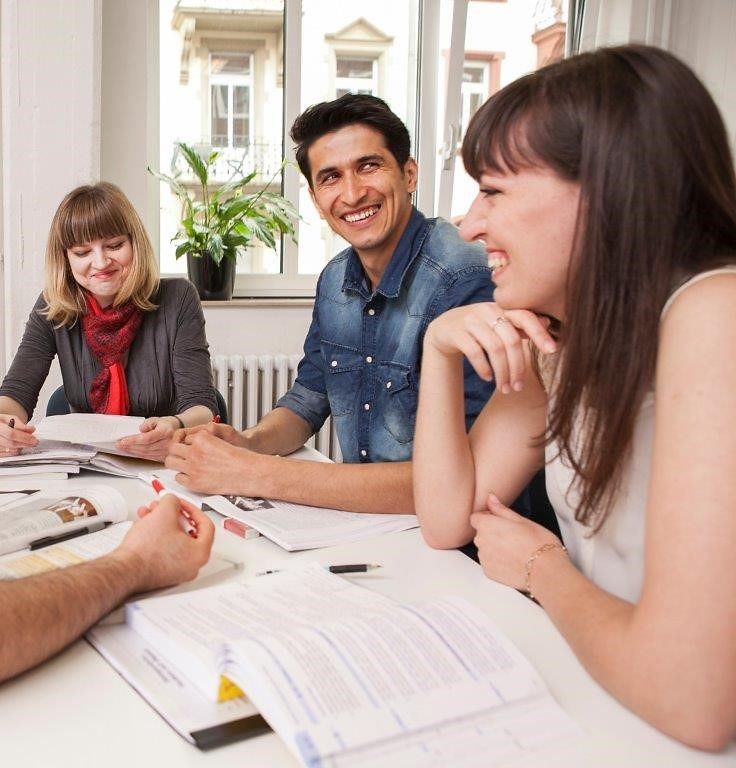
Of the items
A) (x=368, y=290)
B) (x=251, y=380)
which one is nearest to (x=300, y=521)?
(x=368, y=290)

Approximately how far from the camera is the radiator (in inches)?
128

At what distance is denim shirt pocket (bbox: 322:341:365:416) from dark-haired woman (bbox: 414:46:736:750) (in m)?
0.64

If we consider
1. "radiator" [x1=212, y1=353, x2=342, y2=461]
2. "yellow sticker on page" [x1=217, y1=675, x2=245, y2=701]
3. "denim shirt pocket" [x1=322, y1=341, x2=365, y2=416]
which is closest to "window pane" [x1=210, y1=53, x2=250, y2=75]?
"radiator" [x1=212, y1=353, x2=342, y2=461]

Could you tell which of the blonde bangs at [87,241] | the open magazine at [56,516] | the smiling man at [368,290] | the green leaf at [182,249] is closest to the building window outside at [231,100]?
the green leaf at [182,249]

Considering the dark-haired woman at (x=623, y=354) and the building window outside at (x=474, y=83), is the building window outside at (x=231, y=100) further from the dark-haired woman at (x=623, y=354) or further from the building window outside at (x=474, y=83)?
the dark-haired woman at (x=623, y=354)

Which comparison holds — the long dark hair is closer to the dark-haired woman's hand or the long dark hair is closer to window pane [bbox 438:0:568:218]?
the dark-haired woman's hand

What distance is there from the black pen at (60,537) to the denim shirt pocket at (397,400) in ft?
2.23

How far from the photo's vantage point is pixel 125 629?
85cm

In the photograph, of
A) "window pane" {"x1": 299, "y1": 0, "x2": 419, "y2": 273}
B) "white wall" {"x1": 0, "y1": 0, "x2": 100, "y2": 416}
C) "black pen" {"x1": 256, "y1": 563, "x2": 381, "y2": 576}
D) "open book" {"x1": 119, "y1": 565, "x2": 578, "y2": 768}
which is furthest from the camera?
"window pane" {"x1": 299, "y1": 0, "x2": 419, "y2": 273}

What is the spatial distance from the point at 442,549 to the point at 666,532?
481 mm

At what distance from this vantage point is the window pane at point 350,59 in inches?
138

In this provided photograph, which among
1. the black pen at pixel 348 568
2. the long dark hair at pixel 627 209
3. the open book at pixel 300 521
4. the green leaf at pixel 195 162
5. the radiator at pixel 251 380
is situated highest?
the green leaf at pixel 195 162

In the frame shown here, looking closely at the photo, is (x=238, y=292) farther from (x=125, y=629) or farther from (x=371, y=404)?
(x=125, y=629)

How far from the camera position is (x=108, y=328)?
7.32 feet
